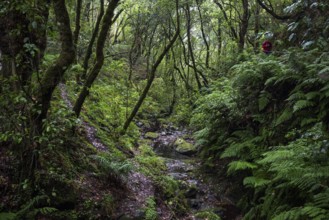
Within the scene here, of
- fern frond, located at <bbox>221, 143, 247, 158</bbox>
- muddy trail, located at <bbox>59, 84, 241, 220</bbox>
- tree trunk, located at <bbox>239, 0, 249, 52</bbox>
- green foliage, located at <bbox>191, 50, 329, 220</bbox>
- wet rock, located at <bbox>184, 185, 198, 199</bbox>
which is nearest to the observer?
green foliage, located at <bbox>191, 50, 329, 220</bbox>

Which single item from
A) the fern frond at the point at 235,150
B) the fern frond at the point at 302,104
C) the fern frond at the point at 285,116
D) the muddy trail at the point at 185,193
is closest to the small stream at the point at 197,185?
the muddy trail at the point at 185,193

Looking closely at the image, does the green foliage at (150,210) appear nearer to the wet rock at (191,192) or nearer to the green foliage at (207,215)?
the green foliage at (207,215)

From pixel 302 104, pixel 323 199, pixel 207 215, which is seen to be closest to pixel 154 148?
pixel 207 215

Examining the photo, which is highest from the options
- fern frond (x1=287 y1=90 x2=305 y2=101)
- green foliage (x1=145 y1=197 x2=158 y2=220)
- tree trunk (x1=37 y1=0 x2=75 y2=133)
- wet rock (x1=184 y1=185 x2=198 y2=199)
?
tree trunk (x1=37 y1=0 x2=75 y2=133)

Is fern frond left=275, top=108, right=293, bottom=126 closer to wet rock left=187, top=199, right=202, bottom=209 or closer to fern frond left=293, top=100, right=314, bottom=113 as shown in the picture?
fern frond left=293, top=100, right=314, bottom=113

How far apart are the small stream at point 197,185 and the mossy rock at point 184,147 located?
0.50 ft

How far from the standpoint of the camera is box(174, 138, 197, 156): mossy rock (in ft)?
42.5

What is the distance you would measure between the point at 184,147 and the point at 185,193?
4567mm

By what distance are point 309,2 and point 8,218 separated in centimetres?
512

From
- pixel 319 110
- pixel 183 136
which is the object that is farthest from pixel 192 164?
pixel 319 110

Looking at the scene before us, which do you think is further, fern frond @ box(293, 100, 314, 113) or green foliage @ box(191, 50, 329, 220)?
fern frond @ box(293, 100, 314, 113)

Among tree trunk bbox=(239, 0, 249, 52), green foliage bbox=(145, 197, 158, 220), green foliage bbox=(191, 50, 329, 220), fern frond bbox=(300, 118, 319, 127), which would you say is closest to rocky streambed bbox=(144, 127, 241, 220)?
green foliage bbox=(191, 50, 329, 220)

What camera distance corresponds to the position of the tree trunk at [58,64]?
519 centimetres

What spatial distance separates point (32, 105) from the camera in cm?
511
